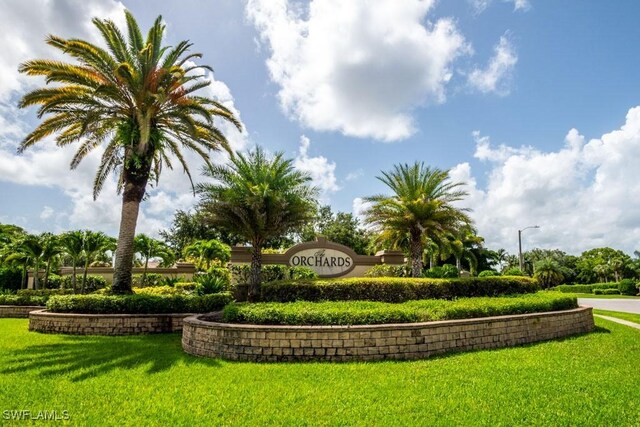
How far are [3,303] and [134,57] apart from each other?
11.5m

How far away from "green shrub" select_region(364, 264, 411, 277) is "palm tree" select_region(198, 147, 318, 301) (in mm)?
7153

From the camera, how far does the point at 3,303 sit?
1638 centimetres

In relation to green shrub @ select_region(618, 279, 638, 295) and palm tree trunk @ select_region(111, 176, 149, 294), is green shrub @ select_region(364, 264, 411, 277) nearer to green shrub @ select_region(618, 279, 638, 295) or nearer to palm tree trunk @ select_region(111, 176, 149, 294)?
palm tree trunk @ select_region(111, 176, 149, 294)

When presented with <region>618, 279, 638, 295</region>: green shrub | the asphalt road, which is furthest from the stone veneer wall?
<region>618, 279, 638, 295</region>: green shrub

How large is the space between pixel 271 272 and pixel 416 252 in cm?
720

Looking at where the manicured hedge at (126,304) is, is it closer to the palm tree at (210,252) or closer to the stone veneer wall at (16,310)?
the stone veneer wall at (16,310)

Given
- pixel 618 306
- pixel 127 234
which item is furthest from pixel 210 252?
pixel 618 306

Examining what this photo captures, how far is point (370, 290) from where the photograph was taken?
12.5 metres

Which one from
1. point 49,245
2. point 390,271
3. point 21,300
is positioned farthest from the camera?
point 49,245

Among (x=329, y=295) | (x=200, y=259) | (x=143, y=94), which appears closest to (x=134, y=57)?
(x=143, y=94)

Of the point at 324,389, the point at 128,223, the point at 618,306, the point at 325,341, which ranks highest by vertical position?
the point at 128,223

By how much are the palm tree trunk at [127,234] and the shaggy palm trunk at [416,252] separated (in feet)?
37.5

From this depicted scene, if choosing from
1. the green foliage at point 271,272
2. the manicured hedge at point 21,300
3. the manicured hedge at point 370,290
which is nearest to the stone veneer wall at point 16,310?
the manicured hedge at point 21,300

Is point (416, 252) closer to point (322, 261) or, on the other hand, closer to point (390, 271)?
point (390, 271)
